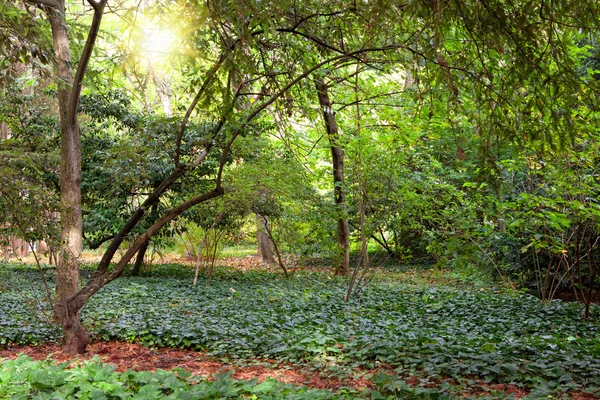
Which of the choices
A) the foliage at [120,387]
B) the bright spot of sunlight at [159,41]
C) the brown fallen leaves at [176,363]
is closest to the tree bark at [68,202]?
the brown fallen leaves at [176,363]

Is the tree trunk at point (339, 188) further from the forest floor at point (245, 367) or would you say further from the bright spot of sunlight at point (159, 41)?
the bright spot of sunlight at point (159, 41)

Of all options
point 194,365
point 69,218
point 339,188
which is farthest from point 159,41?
point 339,188

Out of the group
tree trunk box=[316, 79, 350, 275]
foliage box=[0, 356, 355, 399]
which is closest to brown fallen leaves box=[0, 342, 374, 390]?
foliage box=[0, 356, 355, 399]

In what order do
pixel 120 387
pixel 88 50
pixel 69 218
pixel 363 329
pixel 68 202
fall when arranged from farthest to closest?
pixel 363 329
pixel 69 218
pixel 68 202
pixel 88 50
pixel 120 387

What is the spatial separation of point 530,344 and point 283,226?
7466 mm

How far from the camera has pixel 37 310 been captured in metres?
7.50

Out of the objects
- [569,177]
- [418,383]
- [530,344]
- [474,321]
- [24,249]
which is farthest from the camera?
[24,249]

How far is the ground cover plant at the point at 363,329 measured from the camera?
4.41 m

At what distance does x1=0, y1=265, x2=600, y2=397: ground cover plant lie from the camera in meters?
4.41

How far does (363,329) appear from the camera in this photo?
6.49 metres

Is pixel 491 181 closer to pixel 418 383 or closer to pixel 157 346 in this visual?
pixel 418 383

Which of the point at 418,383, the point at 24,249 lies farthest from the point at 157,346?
the point at 24,249

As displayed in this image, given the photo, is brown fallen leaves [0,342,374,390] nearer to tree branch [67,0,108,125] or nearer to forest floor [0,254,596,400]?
forest floor [0,254,596,400]

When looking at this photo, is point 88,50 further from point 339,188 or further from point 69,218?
point 339,188
